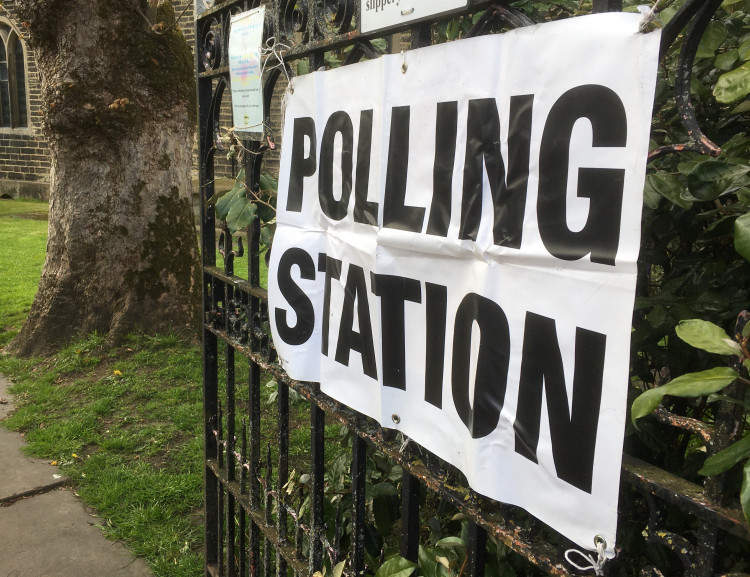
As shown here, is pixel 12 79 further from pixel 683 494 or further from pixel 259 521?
pixel 683 494

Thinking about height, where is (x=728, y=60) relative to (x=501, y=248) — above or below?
above

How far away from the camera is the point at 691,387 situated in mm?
875

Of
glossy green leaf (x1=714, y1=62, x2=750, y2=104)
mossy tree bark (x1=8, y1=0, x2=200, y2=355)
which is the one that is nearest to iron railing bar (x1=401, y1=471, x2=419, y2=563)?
glossy green leaf (x1=714, y1=62, x2=750, y2=104)

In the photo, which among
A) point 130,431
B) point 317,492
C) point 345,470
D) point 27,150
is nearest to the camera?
point 317,492

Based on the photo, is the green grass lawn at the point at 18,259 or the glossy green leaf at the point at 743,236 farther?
the green grass lawn at the point at 18,259

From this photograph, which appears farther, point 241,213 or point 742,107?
point 241,213

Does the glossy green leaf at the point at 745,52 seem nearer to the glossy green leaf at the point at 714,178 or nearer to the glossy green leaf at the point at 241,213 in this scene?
the glossy green leaf at the point at 714,178

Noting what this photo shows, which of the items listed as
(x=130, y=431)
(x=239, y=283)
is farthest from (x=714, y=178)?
(x=130, y=431)

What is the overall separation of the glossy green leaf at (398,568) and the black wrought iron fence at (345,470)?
0.05m

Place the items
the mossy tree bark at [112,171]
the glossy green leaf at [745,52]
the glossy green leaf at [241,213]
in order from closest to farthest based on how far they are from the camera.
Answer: the glossy green leaf at [745,52]
the glossy green leaf at [241,213]
the mossy tree bark at [112,171]

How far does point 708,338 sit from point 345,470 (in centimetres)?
161

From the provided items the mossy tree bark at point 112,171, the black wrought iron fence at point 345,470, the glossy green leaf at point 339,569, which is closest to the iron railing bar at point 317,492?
the black wrought iron fence at point 345,470

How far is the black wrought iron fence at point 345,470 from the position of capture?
0.95 meters

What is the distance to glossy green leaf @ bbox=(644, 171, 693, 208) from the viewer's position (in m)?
1.17
